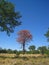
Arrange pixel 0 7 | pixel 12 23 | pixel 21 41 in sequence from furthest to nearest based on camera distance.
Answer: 1. pixel 21 41
2. pixel 12 23
3. pixel 0 7

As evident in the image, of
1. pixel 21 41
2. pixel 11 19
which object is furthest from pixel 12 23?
pixel 21 41

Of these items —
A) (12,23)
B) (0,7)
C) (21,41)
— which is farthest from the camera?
(21,41)

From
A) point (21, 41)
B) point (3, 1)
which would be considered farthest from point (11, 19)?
point (21, 41)

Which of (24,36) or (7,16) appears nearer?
(7,16)

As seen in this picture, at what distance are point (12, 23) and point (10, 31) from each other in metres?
1.49

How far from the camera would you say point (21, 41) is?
8794 cm

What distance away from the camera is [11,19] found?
41375 millimetres

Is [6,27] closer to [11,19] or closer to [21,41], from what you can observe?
[11,19]

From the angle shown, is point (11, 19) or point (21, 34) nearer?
point (11, 19)

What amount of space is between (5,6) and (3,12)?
1177 mm

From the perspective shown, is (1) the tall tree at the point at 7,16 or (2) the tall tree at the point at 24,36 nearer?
(1) the tall tree at the point at 7,16

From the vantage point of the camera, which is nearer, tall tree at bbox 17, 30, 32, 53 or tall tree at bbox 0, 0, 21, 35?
tall tree at bbox 0, 0, 21, 35

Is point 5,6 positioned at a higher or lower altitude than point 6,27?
higher

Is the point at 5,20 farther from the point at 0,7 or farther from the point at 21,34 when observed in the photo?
the point at 21,34
